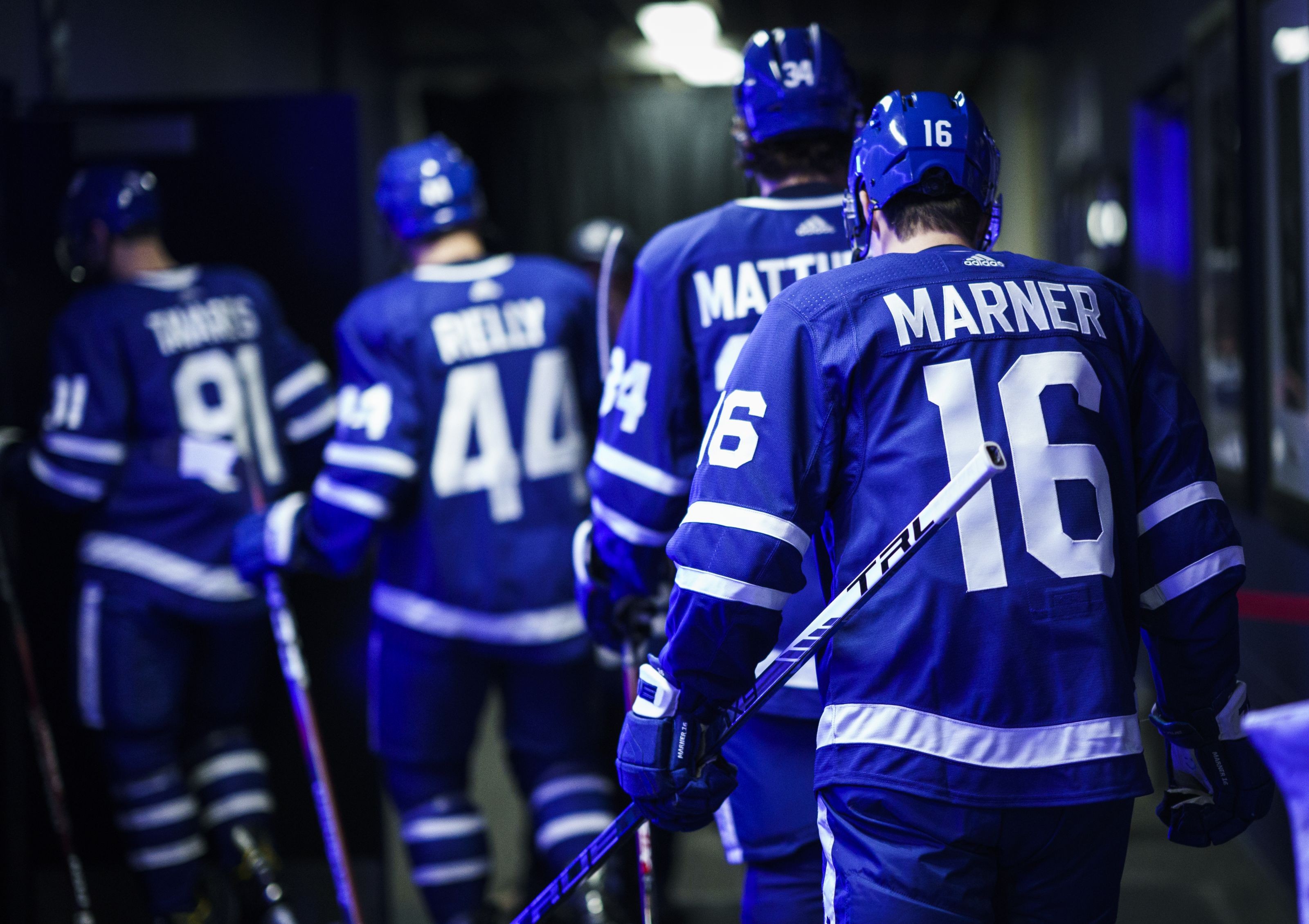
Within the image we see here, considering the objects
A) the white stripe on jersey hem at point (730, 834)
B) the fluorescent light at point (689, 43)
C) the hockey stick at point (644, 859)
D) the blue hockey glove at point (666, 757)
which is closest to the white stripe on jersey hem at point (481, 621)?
the hockey stick at point (644, 859)

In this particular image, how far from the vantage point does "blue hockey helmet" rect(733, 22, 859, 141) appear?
191cm

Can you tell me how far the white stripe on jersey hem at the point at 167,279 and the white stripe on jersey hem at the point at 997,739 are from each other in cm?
203

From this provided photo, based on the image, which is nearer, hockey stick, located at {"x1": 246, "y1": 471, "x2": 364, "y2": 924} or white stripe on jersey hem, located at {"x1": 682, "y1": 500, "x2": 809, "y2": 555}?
white stripe on jersey hem, located at {"x1": 682, "y1": 500, "x2": 809, "y2": 555}

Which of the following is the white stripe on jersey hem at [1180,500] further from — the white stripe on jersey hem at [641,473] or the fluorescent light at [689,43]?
the fluorescent light at [689,43]

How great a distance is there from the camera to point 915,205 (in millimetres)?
1484

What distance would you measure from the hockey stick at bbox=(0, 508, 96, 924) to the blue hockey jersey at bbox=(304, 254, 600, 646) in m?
0.68

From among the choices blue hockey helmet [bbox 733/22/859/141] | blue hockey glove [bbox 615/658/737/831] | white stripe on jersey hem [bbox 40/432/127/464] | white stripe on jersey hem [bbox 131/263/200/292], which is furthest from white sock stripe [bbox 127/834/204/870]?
blue hockey helmet [bbox 733/22/859/141]

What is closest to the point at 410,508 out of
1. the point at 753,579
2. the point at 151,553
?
the point at 151,553

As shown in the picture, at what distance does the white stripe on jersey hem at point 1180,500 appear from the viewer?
1.43 m

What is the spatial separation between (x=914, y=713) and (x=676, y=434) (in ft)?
2.19

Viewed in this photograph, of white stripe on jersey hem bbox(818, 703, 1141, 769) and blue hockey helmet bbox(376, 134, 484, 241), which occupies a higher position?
blue hockey helmet bbox(376, 134, 484, 241)

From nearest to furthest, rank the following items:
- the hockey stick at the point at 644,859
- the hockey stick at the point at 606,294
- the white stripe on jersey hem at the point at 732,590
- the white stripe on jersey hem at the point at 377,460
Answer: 1. the white stripe on jersey hem at the point at 732,590
2. the hockey stick at the point at 644,859
3. the hockey stick at the point at 606,294
4. the white stripe on jersey hem at the point at 377,460

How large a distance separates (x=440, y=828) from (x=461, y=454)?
2.46 feet

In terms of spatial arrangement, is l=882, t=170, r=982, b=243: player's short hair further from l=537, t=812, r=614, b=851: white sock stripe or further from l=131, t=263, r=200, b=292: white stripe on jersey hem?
l=131, t=263, r=200, b=292: white stripe on jersey hem
